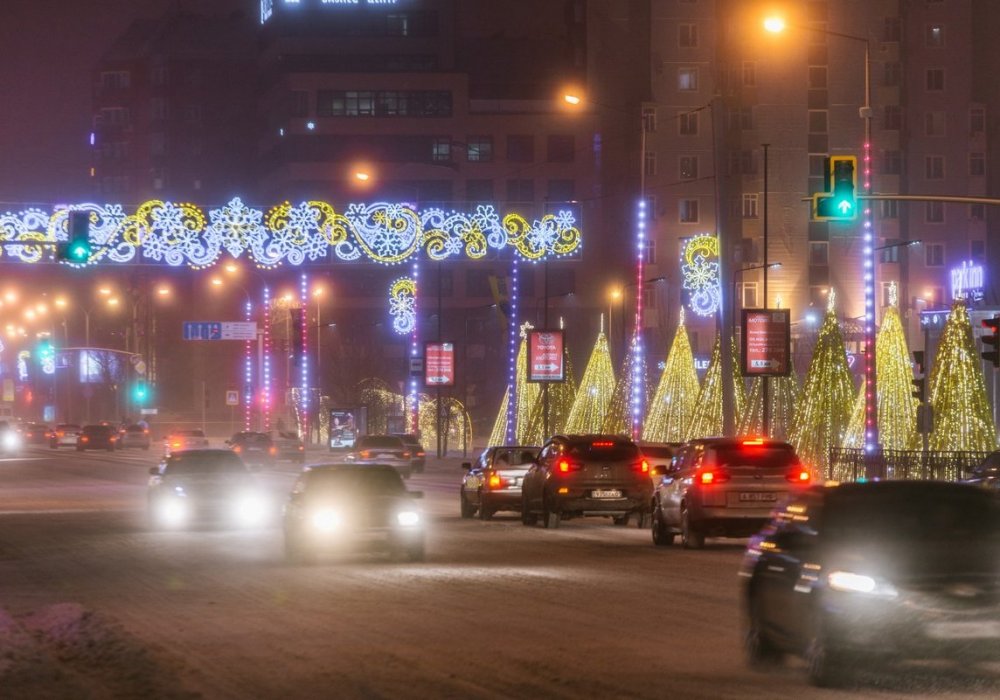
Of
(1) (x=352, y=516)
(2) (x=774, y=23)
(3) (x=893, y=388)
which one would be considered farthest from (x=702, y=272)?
(1) (x=352, y=516)

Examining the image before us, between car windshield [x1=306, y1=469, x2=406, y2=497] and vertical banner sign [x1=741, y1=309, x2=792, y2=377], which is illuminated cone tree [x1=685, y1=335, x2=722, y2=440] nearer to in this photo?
vertical banner sign [x1=741, y1=309, x2=792, y2=377]

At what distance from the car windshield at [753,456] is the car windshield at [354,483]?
16.2ft

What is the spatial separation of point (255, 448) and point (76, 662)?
61846mm

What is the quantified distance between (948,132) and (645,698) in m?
93.9

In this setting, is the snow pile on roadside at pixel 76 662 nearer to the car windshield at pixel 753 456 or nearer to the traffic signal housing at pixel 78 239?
the car windshield at pixel 753 456

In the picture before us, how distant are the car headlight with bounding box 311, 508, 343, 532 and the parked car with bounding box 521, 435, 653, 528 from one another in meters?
7.84

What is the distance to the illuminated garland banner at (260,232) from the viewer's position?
2202 inches

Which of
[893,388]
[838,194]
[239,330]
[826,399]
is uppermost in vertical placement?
[239,330]

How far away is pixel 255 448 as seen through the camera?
249ft

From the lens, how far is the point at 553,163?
127 metres

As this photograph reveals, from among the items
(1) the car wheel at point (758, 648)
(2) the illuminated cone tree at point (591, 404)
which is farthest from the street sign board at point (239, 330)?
(1) the car wheel at point (758, 648)

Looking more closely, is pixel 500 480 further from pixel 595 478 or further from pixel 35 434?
pixel 35 434

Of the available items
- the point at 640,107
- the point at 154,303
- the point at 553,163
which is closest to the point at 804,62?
the point at 640,107

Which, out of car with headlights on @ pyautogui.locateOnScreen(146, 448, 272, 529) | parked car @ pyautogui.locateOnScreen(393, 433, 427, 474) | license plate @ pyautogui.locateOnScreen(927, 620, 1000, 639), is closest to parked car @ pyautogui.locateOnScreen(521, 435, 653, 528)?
car with headlights on @ pyautogui.locateOnScreen(146, 448, 272, 529)
